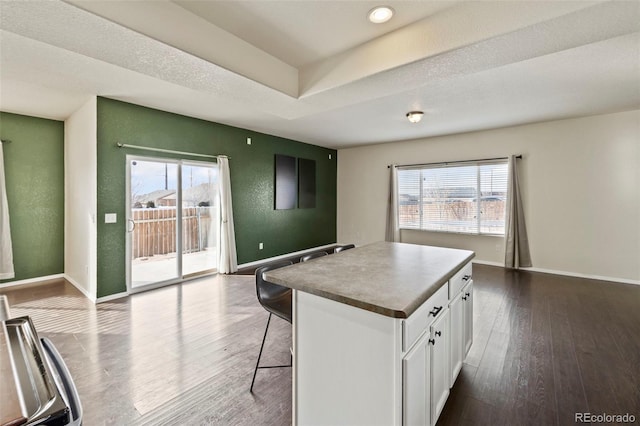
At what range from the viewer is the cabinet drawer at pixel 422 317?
1273 millimetres

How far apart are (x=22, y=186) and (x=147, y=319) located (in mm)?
3294

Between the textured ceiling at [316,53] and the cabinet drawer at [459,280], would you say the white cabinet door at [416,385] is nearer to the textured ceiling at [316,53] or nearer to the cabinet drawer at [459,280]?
the cabinet drawer at [459,280]

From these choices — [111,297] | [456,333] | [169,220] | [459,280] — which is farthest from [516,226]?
[111,297]

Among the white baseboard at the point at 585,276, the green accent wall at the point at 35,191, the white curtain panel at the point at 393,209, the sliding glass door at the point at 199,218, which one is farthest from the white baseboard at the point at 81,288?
the white baseboard at the point at 585,276

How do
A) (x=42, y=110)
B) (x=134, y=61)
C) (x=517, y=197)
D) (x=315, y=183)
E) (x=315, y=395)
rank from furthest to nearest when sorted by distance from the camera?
(x=315, y=183) → (x=517, y=197) → (x=42, y=110) → (x=134, y=61) → (x=315, y=395)

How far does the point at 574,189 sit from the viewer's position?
4746 mm

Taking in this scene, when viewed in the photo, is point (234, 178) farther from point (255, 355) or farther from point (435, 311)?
point (435, 311)

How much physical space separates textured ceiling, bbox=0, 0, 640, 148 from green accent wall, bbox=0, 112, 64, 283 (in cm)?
72

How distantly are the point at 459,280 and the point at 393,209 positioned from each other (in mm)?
4717


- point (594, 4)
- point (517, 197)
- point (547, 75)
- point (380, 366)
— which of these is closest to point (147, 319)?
point (380, 366)

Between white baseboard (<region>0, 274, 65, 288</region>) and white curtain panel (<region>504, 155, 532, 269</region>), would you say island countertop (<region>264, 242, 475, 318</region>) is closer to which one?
white curtain panel (<region>504, 155, 532, 269</region>)

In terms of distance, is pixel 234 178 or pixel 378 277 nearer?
pixel 378 277

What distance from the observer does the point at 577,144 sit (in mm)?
4691

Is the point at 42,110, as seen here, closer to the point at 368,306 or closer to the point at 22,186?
the point at 22,186
